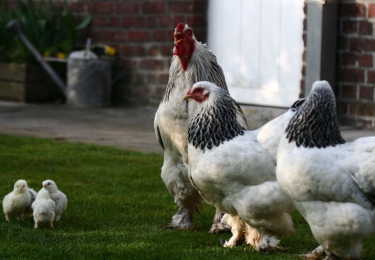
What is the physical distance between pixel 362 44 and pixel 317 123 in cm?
557

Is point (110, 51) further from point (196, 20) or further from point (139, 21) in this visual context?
point (196, 20)

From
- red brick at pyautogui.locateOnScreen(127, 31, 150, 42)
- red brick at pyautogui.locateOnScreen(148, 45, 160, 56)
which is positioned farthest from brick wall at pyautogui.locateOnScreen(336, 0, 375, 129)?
red brick at pyautogui.locateOnScreen(127, 31, 150, 42)

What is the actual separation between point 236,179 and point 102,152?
4.22 metres

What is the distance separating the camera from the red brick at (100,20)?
1318 centimetres

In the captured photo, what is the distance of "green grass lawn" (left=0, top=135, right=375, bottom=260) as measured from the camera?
5.35 m

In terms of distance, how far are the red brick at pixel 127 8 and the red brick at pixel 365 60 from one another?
3.91 m

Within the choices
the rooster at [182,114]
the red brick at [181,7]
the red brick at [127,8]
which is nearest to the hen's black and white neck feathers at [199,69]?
the rooster at [182,114]

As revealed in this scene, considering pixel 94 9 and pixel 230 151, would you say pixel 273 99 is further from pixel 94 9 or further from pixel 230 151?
pixel 230 151

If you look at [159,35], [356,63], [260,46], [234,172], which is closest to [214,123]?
[234,172]

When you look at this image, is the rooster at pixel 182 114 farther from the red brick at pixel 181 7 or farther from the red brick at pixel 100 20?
the red brick at pixel 100 20

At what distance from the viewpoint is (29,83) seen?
1305cm

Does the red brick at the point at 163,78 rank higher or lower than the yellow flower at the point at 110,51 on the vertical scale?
lower

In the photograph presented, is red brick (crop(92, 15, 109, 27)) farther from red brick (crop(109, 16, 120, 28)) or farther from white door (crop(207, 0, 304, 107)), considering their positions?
white door (crop(207, 0, 304, 107))

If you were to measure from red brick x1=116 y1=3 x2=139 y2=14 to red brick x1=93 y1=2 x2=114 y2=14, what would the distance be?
0.16 meters
